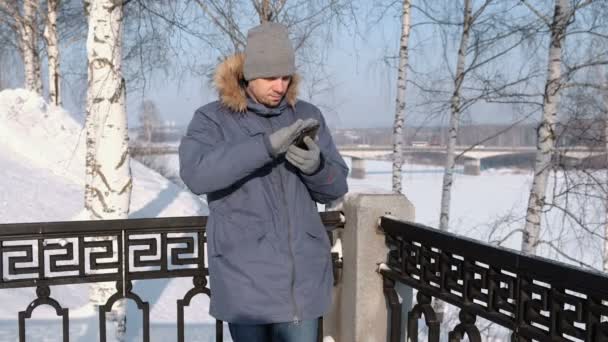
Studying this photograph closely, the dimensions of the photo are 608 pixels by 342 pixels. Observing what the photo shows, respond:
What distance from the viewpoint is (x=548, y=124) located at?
7410 millimetres

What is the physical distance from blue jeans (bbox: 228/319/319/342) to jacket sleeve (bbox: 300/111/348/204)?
18.3 inches

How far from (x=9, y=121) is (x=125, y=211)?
979cm

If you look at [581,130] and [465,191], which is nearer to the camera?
[581,130]

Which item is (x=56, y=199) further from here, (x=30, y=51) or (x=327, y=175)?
(x=327, y=175)

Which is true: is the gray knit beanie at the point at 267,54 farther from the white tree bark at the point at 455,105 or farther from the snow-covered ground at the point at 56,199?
the white tree bark at the point at 455,105

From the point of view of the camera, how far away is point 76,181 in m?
12.7

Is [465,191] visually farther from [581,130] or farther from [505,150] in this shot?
[581,130]

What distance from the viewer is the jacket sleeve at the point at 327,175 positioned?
1996mm

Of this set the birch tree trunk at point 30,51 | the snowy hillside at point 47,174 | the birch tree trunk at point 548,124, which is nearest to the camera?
the birch tree trunk at point 548,124

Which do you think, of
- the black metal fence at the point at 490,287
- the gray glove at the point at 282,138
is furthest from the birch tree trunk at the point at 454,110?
the gray glove at the point at 282,138

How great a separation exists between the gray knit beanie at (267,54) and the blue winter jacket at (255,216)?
92 millimetres

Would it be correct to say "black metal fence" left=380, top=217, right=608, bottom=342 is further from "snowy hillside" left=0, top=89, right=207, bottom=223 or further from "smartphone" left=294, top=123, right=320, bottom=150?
"snowy hillside" left=0, top=89, right=207, bottom=223

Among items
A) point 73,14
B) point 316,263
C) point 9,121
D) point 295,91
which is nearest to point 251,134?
point 295,91

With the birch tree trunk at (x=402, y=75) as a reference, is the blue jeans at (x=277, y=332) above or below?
below
